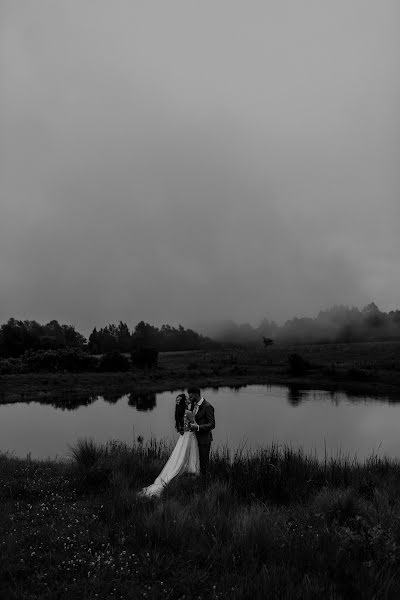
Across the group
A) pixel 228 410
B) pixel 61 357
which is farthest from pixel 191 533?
pixel 61 357

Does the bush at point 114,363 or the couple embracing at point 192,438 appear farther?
the bush at point 114,363

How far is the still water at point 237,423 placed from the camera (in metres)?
29.4

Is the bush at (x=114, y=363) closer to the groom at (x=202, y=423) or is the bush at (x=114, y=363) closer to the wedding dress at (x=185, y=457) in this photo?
the groom at (x=202, y=423)

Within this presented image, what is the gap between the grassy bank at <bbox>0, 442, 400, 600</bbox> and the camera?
6.11 metres

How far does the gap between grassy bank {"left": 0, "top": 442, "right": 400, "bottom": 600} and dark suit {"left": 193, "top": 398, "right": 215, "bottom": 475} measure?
82.6 inches

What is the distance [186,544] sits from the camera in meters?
7.39

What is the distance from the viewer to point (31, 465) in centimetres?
1399

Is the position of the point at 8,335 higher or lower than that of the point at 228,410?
higher

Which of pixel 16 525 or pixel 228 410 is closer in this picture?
pixel 16 525

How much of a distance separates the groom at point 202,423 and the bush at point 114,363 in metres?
71.9

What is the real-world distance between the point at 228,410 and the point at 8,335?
315 ft

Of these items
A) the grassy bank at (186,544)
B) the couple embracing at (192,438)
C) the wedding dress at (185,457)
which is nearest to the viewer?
the grassy bank at (186,544)

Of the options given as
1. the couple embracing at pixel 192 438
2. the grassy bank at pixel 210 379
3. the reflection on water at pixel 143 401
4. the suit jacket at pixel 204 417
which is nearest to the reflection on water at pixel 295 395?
the grassy bank at pixel 210 379

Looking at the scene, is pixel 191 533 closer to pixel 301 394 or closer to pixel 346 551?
pixel 346 551
